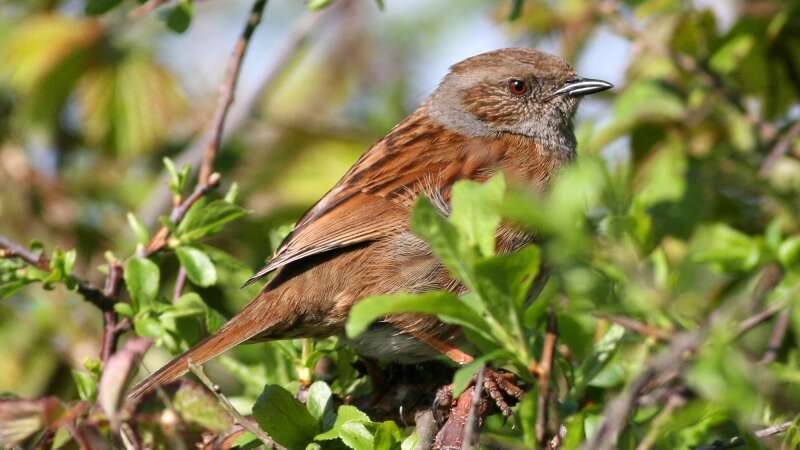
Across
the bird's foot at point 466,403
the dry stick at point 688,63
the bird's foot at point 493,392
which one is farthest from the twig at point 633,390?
the dry stick at point 688,63

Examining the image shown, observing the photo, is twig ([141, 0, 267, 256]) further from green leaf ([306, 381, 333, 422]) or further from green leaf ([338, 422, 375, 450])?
green leaf ([338, 422, 375, 450])

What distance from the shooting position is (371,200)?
4.15 m

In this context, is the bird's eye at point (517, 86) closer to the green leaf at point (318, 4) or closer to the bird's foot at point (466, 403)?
the green leaf at point (318, 4)

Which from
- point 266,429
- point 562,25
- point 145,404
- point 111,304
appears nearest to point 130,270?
point 111,304

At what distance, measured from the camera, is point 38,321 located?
5.22m

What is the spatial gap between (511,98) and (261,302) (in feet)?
5.73

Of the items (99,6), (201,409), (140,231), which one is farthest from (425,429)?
(99,6)

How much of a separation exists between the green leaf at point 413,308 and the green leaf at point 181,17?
6.08 ft

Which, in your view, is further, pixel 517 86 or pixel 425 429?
pixel 517 86

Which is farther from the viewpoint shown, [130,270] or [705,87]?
[705,87]

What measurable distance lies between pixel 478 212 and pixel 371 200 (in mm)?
1887

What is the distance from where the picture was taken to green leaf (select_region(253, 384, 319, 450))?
2814 mm

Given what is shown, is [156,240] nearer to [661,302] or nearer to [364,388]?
[364,388]

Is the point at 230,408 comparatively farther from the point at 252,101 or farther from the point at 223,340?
the point at 252,101
